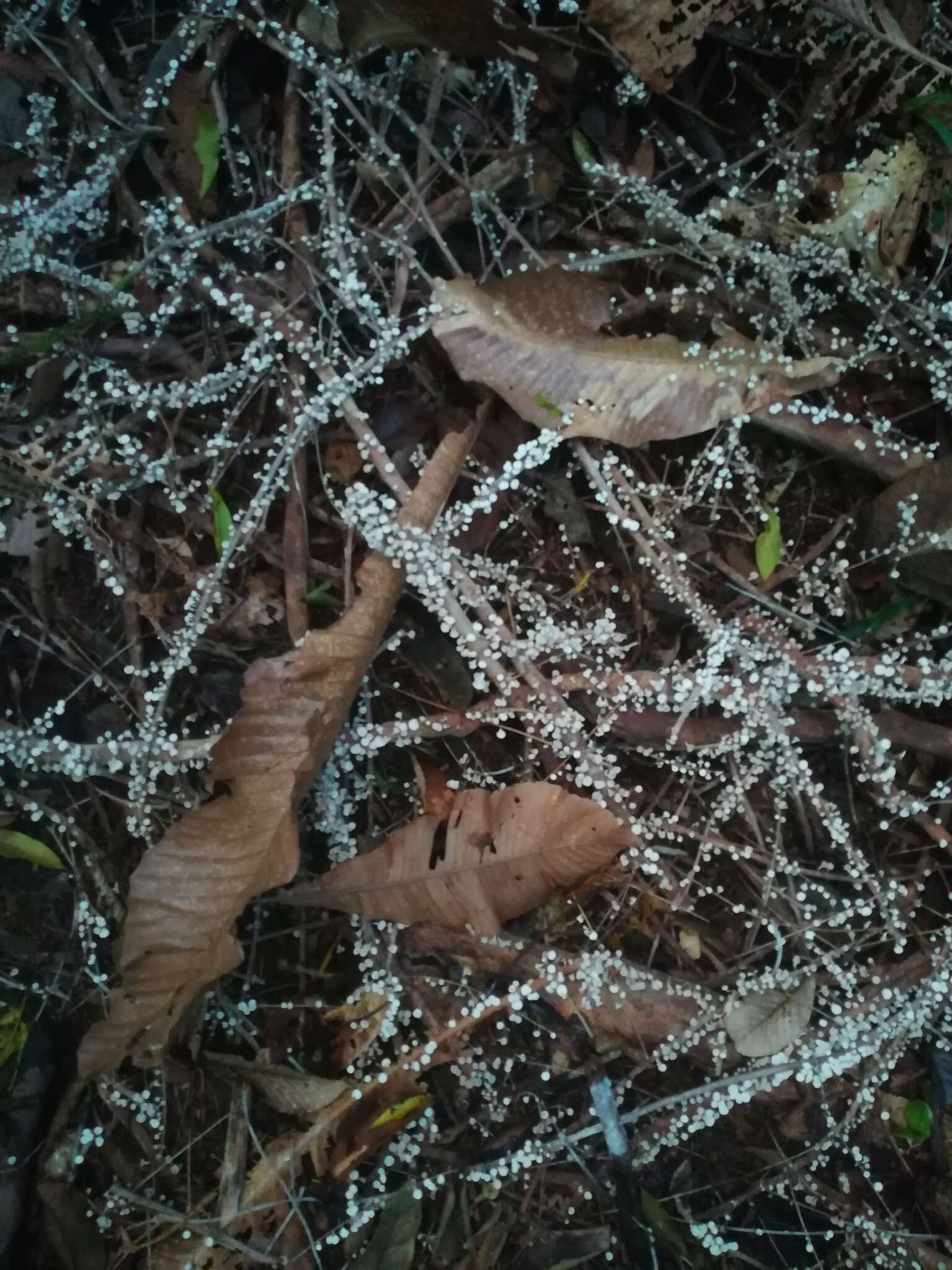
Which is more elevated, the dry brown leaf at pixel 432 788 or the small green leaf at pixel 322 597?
the small green leaf at pixel 322 597

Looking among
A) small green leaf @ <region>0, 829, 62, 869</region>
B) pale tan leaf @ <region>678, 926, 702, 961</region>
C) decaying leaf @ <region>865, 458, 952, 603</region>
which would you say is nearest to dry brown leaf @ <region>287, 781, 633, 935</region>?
pale tan leaf @ <region>678, 926, 702, 961</region>

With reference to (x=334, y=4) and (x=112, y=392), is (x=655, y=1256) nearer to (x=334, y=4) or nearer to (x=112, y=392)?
(x=112, y=392)

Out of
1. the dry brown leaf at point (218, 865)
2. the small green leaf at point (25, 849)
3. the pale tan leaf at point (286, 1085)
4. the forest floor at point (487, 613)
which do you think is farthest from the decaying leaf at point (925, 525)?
the small green leaf at point (25, 849)

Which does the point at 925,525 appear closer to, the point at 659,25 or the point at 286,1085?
the point at 659,25

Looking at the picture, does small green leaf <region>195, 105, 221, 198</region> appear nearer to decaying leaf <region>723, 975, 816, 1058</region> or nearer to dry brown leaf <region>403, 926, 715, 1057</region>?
dry brown leaf <region>403, 926, 715, 1057</region>

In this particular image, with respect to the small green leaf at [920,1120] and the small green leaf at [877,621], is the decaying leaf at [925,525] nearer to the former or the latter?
the small green leaf at [877,621]

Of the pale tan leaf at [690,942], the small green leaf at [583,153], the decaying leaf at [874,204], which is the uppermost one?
the small green leaf at [583,153]
